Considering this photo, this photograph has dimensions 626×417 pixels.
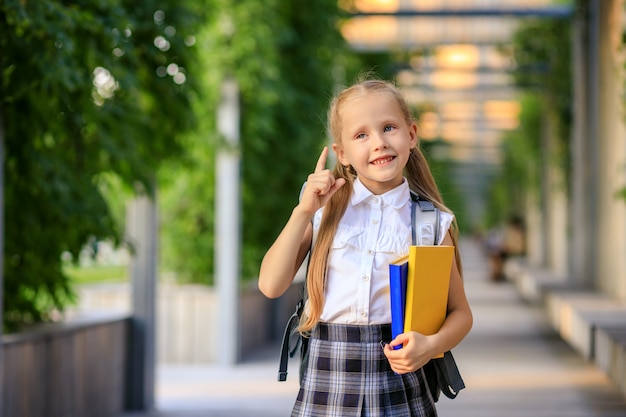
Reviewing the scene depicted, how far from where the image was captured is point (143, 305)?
797 centimetres

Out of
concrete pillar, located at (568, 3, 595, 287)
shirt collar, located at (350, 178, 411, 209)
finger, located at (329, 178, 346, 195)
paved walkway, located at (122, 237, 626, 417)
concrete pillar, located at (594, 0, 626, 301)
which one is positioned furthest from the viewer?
concrete pillar, located at (568, 3, 595, 287)

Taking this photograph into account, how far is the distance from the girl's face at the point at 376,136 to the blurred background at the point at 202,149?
1.32 feet

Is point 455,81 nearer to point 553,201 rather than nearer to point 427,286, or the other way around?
point 553,201

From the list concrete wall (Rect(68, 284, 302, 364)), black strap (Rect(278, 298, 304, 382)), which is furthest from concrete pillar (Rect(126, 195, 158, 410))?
black strap (Rect(278, 298, 304, 382))

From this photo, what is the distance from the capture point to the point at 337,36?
12.9 meters

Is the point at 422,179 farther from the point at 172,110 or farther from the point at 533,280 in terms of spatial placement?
the point at 533,280

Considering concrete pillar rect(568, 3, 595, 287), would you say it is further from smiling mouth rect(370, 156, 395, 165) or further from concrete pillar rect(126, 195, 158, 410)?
smiling mouth rect(370, 156, 395, 165)

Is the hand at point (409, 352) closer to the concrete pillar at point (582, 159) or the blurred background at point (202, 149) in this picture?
the blurred background at point (202, 149)

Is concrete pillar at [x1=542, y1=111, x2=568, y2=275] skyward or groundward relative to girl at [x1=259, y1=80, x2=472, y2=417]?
skyward

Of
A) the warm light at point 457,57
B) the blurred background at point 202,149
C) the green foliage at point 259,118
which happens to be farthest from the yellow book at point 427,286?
the warm light at point 457,57

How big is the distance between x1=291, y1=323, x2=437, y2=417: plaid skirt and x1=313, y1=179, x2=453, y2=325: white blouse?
0.11 ft

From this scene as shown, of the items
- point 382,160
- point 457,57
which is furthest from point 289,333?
point 457,57

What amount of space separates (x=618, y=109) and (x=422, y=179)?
24.8 ft

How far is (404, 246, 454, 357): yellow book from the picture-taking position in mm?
2316
